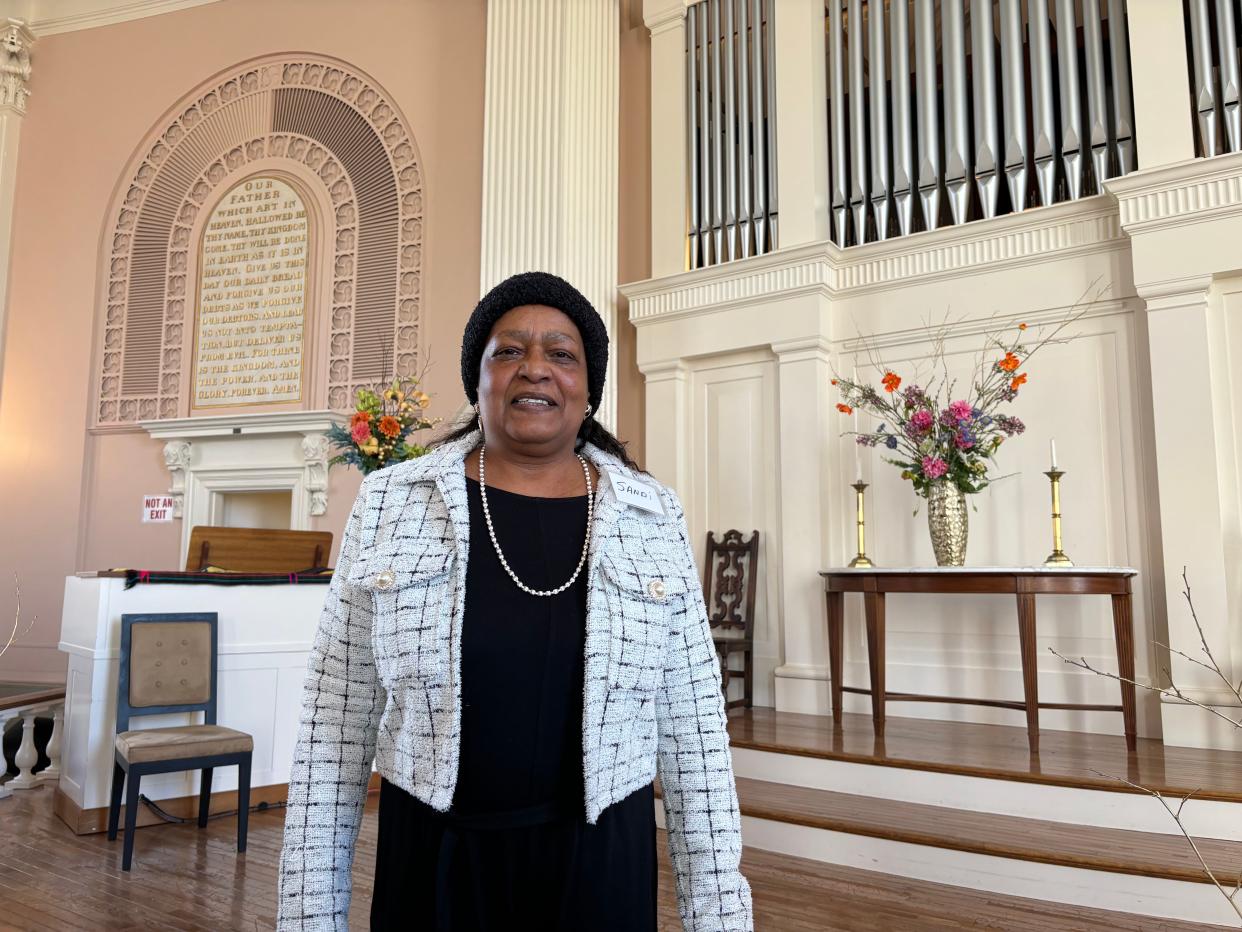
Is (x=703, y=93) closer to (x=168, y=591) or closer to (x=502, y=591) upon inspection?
(x=168, y=591)

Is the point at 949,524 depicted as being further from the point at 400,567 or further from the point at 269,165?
the point at 269,165

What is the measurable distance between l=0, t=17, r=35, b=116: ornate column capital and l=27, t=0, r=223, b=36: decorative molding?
0.56 ft

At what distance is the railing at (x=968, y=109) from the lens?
4.16 metres

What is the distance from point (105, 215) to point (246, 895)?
603cm

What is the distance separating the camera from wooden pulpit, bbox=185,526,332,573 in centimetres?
414

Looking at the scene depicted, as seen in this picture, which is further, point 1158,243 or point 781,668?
point 781,668

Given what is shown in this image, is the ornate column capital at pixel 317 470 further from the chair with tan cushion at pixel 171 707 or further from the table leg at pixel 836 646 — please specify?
the table leg at pixel 836 646

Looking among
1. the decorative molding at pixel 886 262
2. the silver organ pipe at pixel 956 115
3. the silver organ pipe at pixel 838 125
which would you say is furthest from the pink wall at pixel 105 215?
the silver organ pipe at pixel 956 115

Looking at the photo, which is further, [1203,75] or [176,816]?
[1203,75]

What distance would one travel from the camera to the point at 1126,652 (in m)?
3.47

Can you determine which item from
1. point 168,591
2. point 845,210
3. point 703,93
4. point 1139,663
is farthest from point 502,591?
point 703,93

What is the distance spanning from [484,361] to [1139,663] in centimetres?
364

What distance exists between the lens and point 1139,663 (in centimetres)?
386

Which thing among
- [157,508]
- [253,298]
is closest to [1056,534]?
[253,298]
